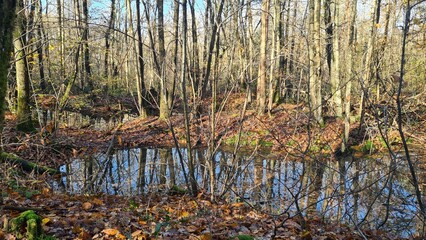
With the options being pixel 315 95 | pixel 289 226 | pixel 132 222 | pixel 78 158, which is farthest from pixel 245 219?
pixel 315 95

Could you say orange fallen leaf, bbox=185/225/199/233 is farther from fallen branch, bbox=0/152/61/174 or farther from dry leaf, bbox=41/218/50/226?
fallen branch, bbox=0/152/61/174

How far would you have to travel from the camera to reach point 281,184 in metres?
7.58

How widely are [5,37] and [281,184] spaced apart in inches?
241

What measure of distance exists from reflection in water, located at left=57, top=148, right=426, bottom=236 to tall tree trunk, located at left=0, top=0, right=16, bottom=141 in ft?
7.36

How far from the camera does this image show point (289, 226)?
471 centimetres

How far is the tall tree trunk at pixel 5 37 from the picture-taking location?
298cm

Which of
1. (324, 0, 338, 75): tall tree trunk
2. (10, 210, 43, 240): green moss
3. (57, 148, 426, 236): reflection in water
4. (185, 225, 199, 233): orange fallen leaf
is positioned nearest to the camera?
(10, 210, 43, 240): green moss

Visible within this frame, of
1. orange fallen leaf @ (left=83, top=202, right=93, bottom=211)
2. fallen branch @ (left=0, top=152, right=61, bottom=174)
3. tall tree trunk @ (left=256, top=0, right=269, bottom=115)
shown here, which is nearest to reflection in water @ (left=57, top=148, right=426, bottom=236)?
fallen branch @ (left=0, top=152, right=61, bottom=174)

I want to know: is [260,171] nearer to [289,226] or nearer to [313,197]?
[313,197]

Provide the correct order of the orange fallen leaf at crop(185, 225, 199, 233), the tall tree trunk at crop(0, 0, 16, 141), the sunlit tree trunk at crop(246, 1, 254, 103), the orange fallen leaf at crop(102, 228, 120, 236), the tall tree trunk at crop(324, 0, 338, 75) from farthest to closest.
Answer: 1. the tall tree trunk at crop(324, 0, 338, 75)
2. the sunlit tree trunk at crop(246, 1, 254, 103)
3. the orange fallen leaf at crop(185, 225, 199, 233)
4. the orange fallen leaf at crop(102, 228, 120, 236)
5. the tall tree trunk at crop(0, 0, 16, 141)

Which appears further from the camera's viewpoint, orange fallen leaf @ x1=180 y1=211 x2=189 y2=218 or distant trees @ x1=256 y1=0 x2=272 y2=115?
distant trees @ x1=256 y1=0 x2=272 y2=115

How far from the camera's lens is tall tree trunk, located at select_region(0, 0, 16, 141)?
298 cm

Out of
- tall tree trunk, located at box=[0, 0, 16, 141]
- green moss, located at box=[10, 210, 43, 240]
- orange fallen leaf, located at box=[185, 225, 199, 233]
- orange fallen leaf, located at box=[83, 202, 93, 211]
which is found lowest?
orange fallen leaf, located at box=[185, 225, 199, 233]

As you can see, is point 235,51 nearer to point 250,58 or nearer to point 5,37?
point 250,58
